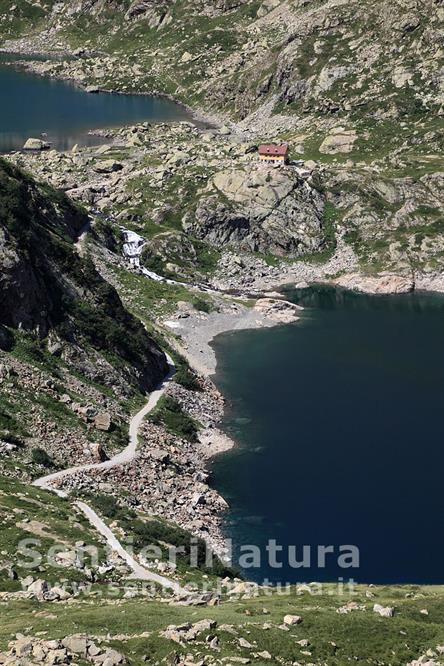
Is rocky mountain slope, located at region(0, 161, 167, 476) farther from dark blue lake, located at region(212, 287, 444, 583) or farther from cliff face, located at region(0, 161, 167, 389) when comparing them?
dark blue lake, located at region(212, 287, 444, 583)

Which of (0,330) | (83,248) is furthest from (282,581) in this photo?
(83,248)

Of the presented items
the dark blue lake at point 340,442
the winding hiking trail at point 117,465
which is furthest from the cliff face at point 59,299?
the dark blue lake at point 340,442

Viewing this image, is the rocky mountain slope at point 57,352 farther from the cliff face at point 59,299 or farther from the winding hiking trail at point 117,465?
the winding hiking trail at point 117,465

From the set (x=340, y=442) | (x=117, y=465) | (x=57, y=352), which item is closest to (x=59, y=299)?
(x=57, y=352)

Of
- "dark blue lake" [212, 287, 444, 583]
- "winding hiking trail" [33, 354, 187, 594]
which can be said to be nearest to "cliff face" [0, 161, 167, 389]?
"winding hiking trail" [33, 354, 187, 594]

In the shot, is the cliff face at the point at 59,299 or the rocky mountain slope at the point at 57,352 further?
the cliff face at the point at 59,299
